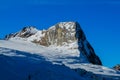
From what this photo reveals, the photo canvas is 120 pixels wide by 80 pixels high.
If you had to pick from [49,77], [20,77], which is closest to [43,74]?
[49,77]

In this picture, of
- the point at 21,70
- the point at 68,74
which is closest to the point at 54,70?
the point at 68,74

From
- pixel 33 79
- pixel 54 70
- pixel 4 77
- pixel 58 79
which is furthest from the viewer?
pixel 54 70

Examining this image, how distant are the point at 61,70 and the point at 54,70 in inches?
248

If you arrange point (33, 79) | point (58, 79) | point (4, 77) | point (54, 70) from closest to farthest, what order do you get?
point (4, 77) → point (33, 79) → point (58, 79) → point (54, 70)

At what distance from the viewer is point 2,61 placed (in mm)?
96812

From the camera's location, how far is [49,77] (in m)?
102

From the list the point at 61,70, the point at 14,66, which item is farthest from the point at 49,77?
the point at 61,70

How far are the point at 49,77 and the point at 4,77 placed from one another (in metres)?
16.4

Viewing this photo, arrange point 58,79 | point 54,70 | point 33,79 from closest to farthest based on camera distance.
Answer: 1. point 33,79
2. point 58,79
3. point 54,70

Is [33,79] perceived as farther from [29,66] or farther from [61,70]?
Answer: [61,70]

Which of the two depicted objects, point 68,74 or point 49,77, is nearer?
point 49,77

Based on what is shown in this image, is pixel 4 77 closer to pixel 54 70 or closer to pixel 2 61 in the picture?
pixel 2 61

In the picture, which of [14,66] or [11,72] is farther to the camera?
[14,66]

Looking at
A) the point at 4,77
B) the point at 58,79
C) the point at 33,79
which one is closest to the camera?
the point at 4,77
